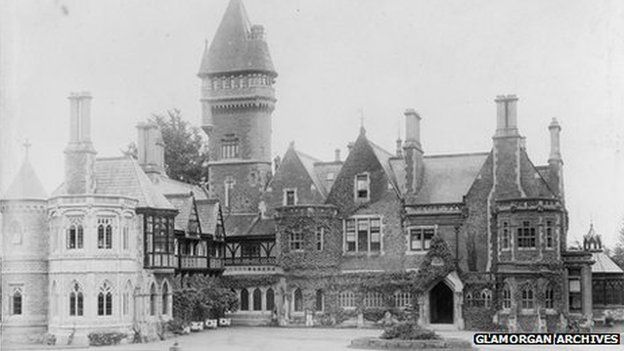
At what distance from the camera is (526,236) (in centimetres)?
4447

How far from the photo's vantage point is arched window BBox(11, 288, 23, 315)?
40062 millimetres

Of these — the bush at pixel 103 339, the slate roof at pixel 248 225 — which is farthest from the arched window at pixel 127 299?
the slate roof at pixel 248 225

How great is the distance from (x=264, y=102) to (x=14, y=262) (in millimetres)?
19827

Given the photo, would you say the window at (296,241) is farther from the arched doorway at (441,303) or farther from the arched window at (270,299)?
the arched doorway at (441,303)

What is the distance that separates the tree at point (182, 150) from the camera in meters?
72.4

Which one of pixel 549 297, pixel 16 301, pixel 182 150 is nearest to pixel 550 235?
pixel 549 297

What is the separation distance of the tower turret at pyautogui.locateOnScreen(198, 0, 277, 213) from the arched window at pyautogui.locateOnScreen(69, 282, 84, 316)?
17.3 meters

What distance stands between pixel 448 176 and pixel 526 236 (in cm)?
631

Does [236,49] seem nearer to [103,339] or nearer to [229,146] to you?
[229,146]

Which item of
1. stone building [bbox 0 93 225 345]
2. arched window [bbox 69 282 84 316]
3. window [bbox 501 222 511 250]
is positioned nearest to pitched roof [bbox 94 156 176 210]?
stone building [bbox 0 93 225 345]

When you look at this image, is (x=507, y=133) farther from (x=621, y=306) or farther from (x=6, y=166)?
(x=6, y=166)

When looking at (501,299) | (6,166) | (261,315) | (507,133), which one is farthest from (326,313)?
(6,166)

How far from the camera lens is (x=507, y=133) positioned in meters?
46.4

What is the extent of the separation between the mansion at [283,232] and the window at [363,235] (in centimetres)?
7
